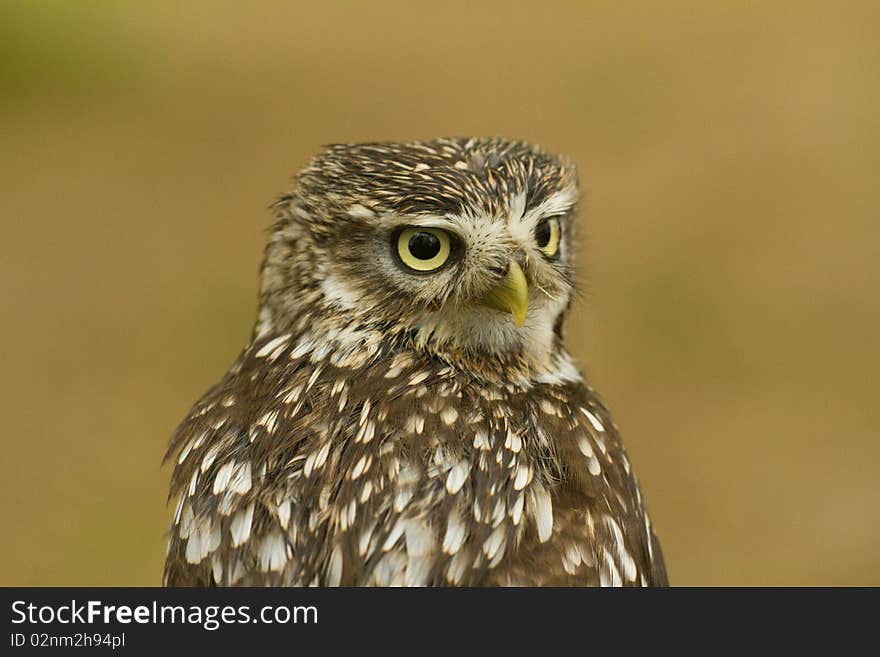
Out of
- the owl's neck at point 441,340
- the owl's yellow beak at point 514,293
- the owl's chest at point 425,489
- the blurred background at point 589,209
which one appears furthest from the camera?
the blurred background at point 589,209

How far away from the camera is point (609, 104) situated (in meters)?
8.80

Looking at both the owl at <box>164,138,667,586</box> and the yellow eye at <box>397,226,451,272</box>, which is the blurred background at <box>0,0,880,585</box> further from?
the yellow eye at <box>397,226,451,272</box>

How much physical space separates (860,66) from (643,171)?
6.61 ft

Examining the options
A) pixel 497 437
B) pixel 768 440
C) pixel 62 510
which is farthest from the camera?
pixel 768 440

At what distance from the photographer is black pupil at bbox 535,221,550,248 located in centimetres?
280

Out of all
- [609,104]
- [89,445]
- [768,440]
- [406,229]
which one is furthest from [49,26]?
[406,229]

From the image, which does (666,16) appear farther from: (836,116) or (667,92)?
(836,116)

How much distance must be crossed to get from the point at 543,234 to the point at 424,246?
13.1 inches

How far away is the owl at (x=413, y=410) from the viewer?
2.41 meters

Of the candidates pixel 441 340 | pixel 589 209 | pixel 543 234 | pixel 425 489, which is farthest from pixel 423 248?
pixel 589 209

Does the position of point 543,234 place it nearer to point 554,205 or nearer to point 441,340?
point 554,205

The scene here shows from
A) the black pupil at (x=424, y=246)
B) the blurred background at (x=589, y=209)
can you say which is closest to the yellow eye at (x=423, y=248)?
the black pupil at (x=424, y=246)

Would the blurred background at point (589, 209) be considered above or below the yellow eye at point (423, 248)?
above

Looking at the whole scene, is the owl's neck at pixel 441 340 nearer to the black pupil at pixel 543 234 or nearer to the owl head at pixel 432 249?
the owl head at pixel 432 249
